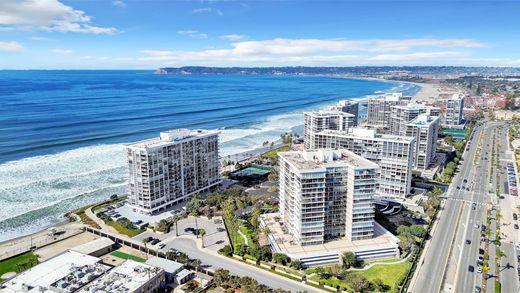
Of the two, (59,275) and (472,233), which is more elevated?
(59,275)

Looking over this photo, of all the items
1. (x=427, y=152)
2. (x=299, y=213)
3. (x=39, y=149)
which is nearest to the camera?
(x=299, y=213)

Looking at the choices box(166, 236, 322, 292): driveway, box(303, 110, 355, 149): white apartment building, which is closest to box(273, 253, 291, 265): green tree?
box(166, 236, 322, 292): driveway

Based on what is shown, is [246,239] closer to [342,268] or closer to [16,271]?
[342,268]

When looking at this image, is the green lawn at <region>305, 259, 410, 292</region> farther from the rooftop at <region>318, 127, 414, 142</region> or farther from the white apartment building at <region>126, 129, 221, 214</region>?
the white apartment building at <region>126, 129, 221, 214</region>

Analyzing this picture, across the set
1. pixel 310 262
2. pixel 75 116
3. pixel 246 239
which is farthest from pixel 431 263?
pixel 75 116

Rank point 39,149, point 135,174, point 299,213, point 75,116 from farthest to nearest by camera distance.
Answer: point 75,116 → point 39,149 → point 135,174 → point 299,213

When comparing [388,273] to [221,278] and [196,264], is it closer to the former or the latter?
[221,278]

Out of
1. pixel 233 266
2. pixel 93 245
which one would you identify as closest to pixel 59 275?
pixel 93 245
